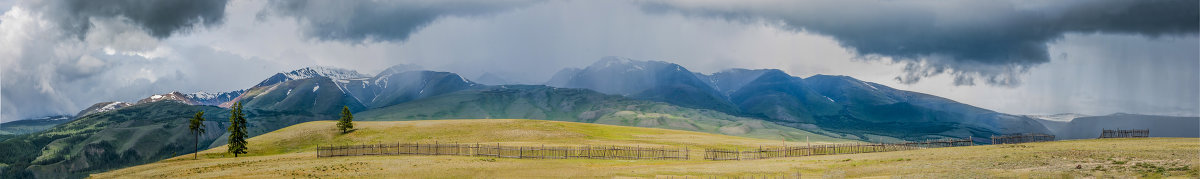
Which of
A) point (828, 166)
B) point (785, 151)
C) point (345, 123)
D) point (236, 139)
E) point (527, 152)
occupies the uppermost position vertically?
point (345, 123)

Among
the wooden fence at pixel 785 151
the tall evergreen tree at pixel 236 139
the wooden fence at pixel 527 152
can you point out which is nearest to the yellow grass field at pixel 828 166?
the tall evergreen tree at pixel 236 139

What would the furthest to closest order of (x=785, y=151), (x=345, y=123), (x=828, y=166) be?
(x=345, y=123) < (x=785, y=151) < (x=828, y=166)

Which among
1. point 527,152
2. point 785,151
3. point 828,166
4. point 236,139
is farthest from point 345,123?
A: point 828,166

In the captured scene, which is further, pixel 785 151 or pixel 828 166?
pixel 785 151

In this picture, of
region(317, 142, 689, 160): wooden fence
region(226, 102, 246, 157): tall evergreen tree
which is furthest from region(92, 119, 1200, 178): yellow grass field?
region(317, 142, 689, 160): wooden fence

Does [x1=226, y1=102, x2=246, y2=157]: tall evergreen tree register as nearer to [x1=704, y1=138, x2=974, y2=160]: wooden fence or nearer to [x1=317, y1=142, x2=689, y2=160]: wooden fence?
[x1=317, y1=142, x2=689, y2=160]: wooden fence

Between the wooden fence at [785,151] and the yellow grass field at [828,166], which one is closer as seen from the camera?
the yellow grass field at [828,166]

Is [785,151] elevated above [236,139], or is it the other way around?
[236,139]

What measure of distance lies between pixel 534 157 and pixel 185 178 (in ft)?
148

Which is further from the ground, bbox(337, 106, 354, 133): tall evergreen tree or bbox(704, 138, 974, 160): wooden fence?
bbox(337, 106, 354, 133): tall evergreen tree

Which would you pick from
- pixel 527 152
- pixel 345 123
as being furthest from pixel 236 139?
pixel 527 152

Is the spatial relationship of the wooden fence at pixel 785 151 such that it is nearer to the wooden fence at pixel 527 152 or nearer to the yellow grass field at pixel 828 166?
the yellow grass field at pixel 828 166

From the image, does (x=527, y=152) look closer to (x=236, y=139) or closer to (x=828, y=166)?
(x=828, y=166)

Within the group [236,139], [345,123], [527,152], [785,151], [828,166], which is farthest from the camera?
[345,123]
